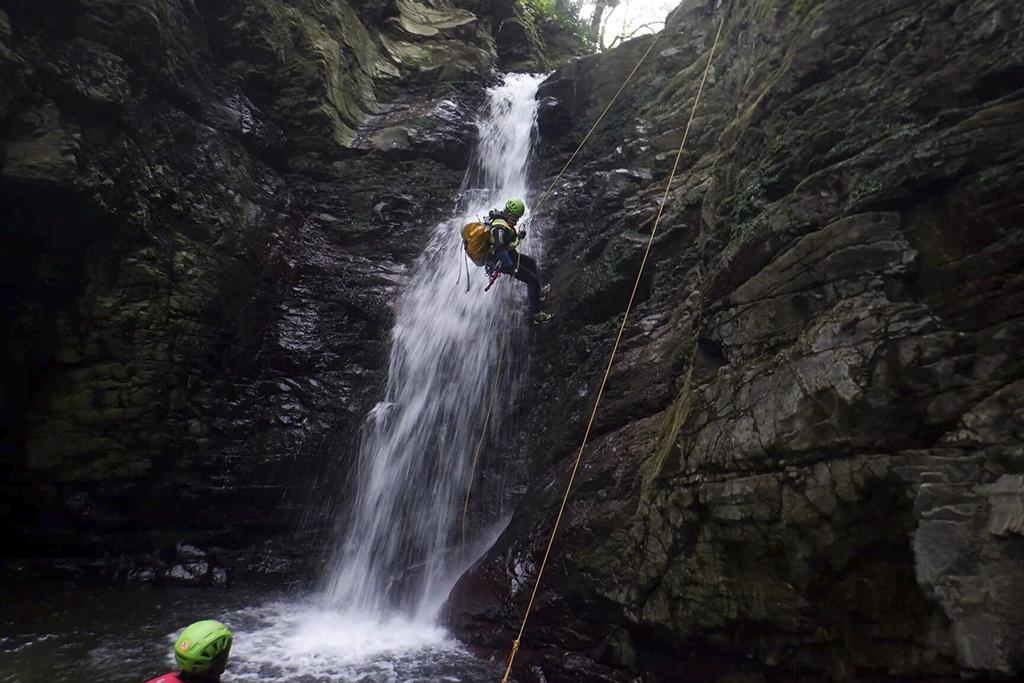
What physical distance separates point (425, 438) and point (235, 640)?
122 inches

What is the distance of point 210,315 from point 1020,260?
8.25 meters

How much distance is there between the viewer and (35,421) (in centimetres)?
681

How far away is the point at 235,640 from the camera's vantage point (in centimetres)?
556

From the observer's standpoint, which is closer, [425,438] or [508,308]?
[425,438]

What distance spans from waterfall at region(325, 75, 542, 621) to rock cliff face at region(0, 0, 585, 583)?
0.47m

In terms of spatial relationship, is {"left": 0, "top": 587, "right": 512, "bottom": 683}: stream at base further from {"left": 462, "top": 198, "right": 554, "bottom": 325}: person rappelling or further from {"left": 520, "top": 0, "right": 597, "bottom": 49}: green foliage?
{"left": 520, "top": 0, "right": 597, "bottom": 49}: green foliage

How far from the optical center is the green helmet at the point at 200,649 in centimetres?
290

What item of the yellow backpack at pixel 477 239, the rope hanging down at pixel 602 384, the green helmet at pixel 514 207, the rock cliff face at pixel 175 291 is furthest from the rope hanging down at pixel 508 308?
the rock cliff face at pixel 175 291

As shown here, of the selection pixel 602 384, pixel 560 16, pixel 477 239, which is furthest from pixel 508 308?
pixel 560 16

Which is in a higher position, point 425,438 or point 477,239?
point 477,239

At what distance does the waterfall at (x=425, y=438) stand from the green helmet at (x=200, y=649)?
11.3 feet

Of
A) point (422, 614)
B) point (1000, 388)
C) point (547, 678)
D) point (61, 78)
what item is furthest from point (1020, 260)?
point (61, 78)

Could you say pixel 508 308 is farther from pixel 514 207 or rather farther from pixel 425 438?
pixel 425 438

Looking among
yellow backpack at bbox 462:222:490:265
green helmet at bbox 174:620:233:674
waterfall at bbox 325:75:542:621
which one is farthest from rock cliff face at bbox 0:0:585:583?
green helmet at bbox 174:620:233:674
